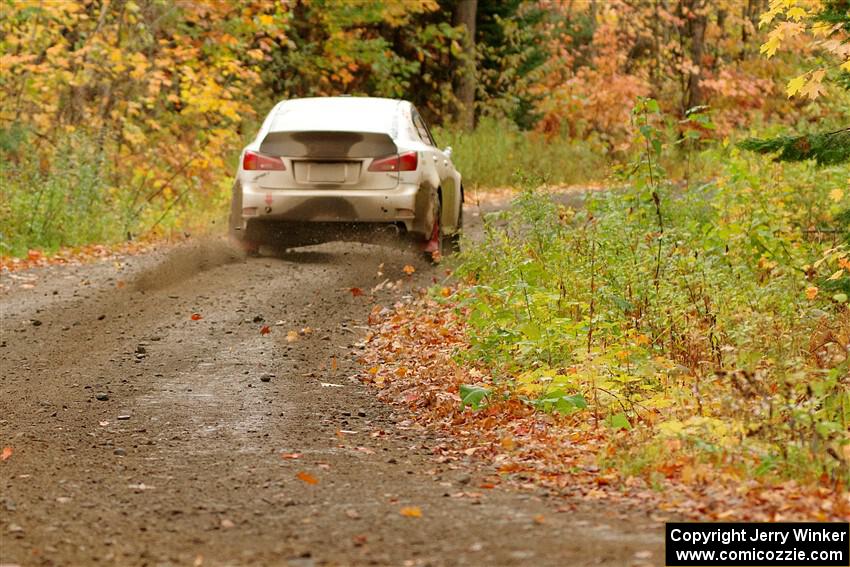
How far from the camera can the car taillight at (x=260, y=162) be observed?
13938mm

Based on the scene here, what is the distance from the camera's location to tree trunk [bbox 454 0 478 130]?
30.3m

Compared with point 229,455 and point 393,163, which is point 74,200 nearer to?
point 393,163

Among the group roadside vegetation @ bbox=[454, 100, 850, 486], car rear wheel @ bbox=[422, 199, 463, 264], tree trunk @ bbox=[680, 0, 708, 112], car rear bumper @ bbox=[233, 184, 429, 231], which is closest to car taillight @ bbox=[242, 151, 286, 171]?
car rear bumper @ bbox=[233, 184, 429, 231]

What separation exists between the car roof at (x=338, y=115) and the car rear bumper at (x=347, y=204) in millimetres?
694

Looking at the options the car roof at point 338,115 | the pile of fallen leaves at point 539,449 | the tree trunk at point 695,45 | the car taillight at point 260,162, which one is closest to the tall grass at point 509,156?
the tree trunk at point 695,45

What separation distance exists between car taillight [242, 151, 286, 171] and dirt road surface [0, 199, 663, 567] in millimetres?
1596

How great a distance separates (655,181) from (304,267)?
15.5 ft

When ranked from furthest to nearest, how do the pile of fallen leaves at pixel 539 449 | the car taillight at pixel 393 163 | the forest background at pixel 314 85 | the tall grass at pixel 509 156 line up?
the tall grass at pixel 509 156 < the forest background at pixel 314 85 < the car taillight at pixel 393 163 < the pile of fallen leaves at pixel 539 449

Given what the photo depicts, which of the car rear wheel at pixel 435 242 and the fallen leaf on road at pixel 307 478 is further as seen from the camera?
the car rear wheel at pixel 435 242

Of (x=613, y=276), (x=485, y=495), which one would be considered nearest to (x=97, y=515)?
(x=485, y=495)

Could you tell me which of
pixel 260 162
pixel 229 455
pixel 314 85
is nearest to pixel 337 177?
pixel 260 162

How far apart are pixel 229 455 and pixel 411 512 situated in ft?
5.49

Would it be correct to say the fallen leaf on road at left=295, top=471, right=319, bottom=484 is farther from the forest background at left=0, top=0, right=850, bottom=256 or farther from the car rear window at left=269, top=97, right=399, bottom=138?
the car rear window at left=269, top=97, right=399, bottom=138

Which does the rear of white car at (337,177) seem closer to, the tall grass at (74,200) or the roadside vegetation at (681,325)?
the roadside vegetation at (681,325)
